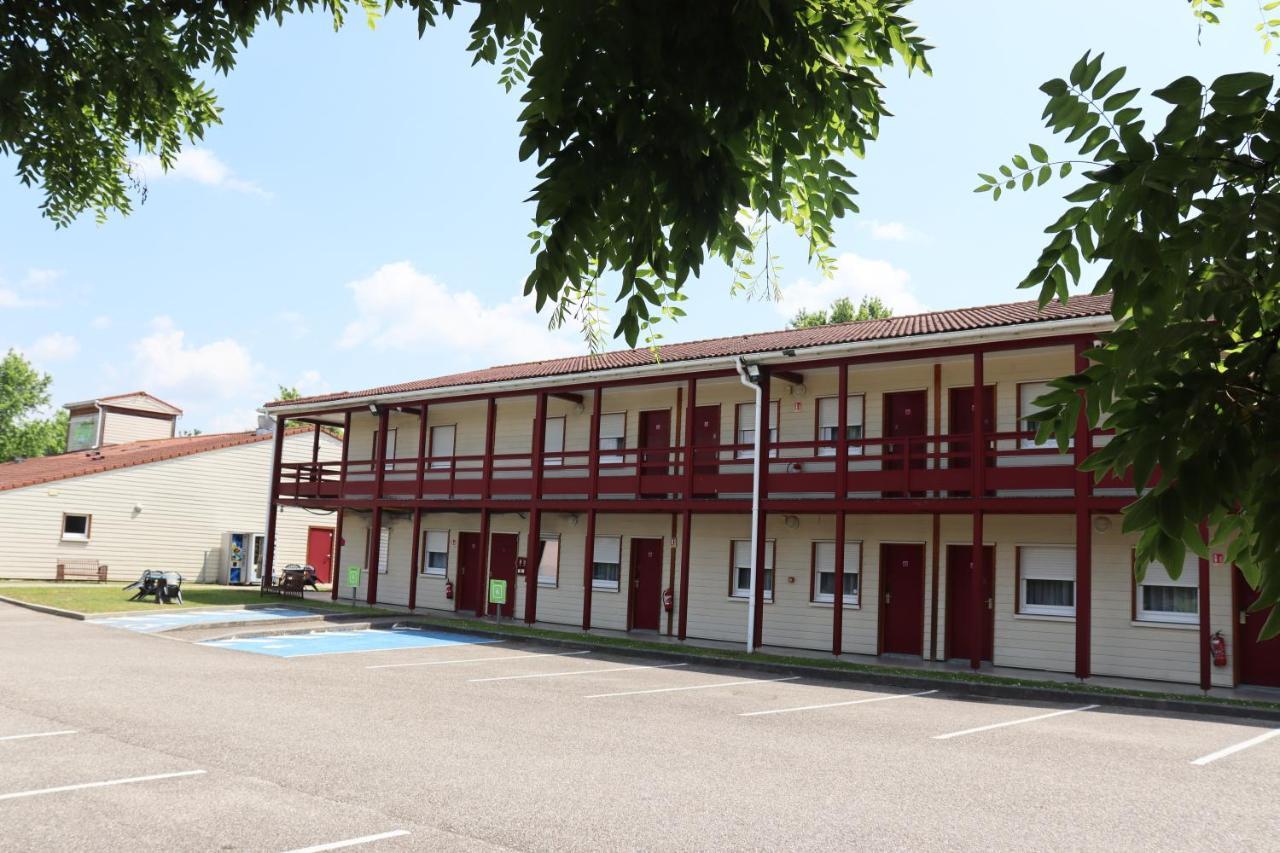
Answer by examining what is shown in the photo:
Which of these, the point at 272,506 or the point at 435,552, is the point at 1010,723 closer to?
the point at 435,552

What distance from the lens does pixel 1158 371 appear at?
224 cm

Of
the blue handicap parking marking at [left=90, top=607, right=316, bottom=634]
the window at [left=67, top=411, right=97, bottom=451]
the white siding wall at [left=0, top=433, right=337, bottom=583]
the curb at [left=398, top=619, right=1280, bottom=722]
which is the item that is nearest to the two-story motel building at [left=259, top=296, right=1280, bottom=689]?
the curb at [left=398, top=619, right=1280, bottom=722]

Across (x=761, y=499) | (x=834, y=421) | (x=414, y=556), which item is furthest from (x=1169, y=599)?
(x=414, y=556)

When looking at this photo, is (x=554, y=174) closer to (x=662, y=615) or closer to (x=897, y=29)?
(x=897, y=29)

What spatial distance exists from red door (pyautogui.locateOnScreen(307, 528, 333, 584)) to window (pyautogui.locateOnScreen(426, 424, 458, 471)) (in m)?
11.9

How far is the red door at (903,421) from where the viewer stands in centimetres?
1991

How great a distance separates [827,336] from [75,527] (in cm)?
2609

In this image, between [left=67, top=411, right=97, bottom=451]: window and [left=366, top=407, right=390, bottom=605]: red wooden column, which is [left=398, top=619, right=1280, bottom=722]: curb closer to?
[left=366, top=407, right=390, bottom=605]: red wooden column

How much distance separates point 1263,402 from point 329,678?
13.1m

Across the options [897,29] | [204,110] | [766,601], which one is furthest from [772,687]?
[897,29]

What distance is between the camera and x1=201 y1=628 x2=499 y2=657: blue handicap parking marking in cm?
1720

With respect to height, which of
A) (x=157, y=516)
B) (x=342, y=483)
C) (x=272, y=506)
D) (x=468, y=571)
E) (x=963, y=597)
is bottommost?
(x=468, y=571)

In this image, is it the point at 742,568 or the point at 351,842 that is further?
the point at 742,568

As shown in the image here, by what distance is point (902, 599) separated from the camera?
19.6 metres
